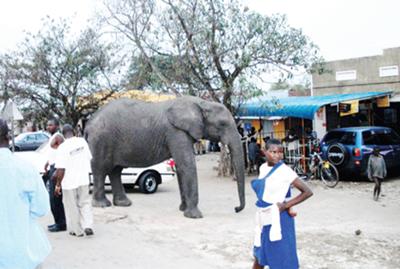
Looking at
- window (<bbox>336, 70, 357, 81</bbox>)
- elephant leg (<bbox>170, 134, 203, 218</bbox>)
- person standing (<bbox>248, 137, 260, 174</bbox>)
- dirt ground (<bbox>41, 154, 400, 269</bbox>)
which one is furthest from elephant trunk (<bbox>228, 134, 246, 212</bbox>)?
window (<bbox>336, 70, 357, 81</bbox>)

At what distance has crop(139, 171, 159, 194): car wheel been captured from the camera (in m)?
13.3

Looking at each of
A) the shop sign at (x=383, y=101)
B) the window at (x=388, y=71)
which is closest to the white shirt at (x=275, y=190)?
the shop sign at (x=383, y=101)

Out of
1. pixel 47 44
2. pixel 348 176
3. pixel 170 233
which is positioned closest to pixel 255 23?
pixel 348 176

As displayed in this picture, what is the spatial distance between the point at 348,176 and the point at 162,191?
601 centimetres

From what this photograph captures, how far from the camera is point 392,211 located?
34.5 ft

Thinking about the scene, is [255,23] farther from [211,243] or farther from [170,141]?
[211,243]

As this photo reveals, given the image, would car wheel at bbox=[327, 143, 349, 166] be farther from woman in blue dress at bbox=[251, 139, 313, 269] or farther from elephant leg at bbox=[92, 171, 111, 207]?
woman in blue dress at bbox=[251, 139, 313, 269]

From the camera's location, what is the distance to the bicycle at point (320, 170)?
14.3 metres

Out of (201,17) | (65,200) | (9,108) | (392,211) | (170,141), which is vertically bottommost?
(392,211)

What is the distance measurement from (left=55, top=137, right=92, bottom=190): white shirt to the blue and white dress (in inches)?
140

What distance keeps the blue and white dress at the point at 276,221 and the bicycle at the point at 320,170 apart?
32.4 feet

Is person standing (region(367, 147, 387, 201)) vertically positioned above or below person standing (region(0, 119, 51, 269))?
below

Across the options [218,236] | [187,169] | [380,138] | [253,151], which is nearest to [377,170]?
[380,138]

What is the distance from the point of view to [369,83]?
21781 mm
